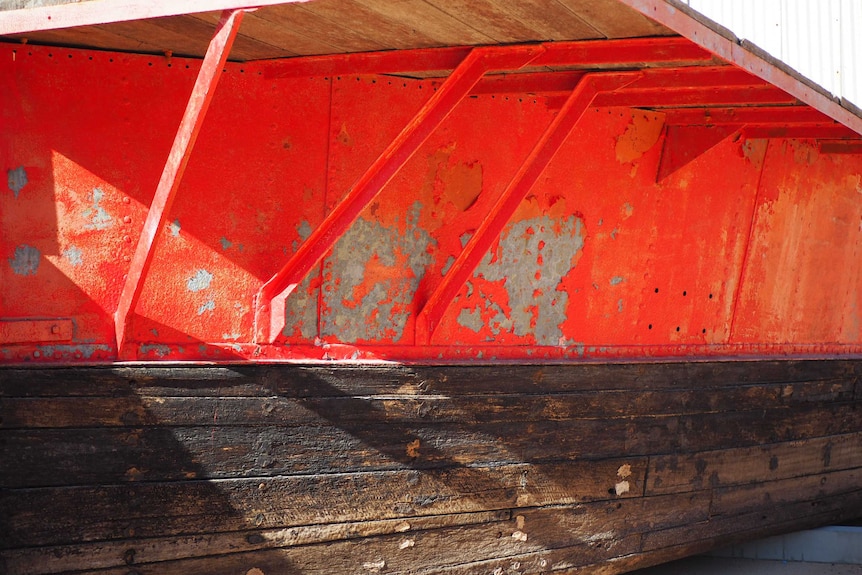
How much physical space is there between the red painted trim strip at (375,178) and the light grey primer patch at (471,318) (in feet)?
3.63

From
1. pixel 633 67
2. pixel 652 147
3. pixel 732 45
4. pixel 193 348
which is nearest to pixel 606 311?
pixel 652 147

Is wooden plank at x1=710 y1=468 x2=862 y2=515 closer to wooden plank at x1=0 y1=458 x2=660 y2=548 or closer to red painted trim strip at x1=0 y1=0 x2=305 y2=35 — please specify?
wooden plank at x1=0 y1=458 x2=660 y2=548

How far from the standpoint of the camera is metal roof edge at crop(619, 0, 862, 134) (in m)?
3.40

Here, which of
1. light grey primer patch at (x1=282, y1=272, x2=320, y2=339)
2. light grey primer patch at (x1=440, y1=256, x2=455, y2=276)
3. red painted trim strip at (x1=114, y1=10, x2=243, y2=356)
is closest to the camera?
red painted trim strip at (x1=114, y1=10, x2=243, y2=356)

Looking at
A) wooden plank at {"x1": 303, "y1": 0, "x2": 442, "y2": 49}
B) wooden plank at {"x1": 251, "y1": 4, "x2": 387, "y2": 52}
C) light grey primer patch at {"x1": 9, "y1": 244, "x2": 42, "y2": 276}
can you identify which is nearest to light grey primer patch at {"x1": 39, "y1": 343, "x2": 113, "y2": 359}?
light grey primer patch at {"x1": 9, "y1": 244, "x2": 42, "y2": 276}

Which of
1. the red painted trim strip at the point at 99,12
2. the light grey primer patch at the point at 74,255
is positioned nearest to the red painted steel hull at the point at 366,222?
the light grey primer patch at the point at 74,255

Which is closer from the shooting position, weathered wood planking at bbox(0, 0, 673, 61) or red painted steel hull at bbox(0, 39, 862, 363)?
weathered wood planking at bbox(0, 0, 673, 61)

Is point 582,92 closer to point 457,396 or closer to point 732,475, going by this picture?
point 457,396

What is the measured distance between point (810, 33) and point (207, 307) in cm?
399

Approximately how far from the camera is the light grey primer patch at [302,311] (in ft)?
14.9

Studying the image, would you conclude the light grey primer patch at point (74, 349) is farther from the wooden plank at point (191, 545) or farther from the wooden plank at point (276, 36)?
the wooden plank at point (276, 36)

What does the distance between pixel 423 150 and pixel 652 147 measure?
5.54ft

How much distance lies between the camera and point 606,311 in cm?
572

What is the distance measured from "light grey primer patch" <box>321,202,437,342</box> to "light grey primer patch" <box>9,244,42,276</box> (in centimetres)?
136
